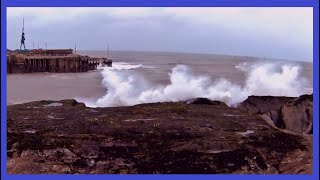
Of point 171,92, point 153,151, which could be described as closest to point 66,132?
point 153,151

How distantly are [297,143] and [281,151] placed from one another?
23.0 inches

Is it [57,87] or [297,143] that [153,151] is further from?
[57,87]

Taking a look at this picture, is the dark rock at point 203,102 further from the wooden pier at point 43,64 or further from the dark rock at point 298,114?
the wooden pier at point 43,64

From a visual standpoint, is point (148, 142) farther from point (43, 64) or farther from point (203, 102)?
point (43, 64)

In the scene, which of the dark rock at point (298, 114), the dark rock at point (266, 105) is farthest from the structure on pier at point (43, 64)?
the dark rock at point (298, 114)

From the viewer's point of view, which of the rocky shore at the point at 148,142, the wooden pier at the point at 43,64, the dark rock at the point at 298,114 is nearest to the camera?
the rocky shore at the point at 148,142

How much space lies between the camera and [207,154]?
23.1 feet

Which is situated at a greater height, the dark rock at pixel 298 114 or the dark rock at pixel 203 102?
the dark rock at pixel 203 102

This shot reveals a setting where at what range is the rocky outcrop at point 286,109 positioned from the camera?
33.6ft

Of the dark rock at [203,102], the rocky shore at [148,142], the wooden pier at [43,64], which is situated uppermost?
the wooden pier at [43,64]

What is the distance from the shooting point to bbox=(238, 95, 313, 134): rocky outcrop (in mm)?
10242

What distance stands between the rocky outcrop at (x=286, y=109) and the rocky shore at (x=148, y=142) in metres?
0.40

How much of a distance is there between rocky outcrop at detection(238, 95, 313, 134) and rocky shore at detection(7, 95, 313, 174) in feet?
1.30

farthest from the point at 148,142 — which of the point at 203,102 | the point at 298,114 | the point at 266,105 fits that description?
the point at 266,105
